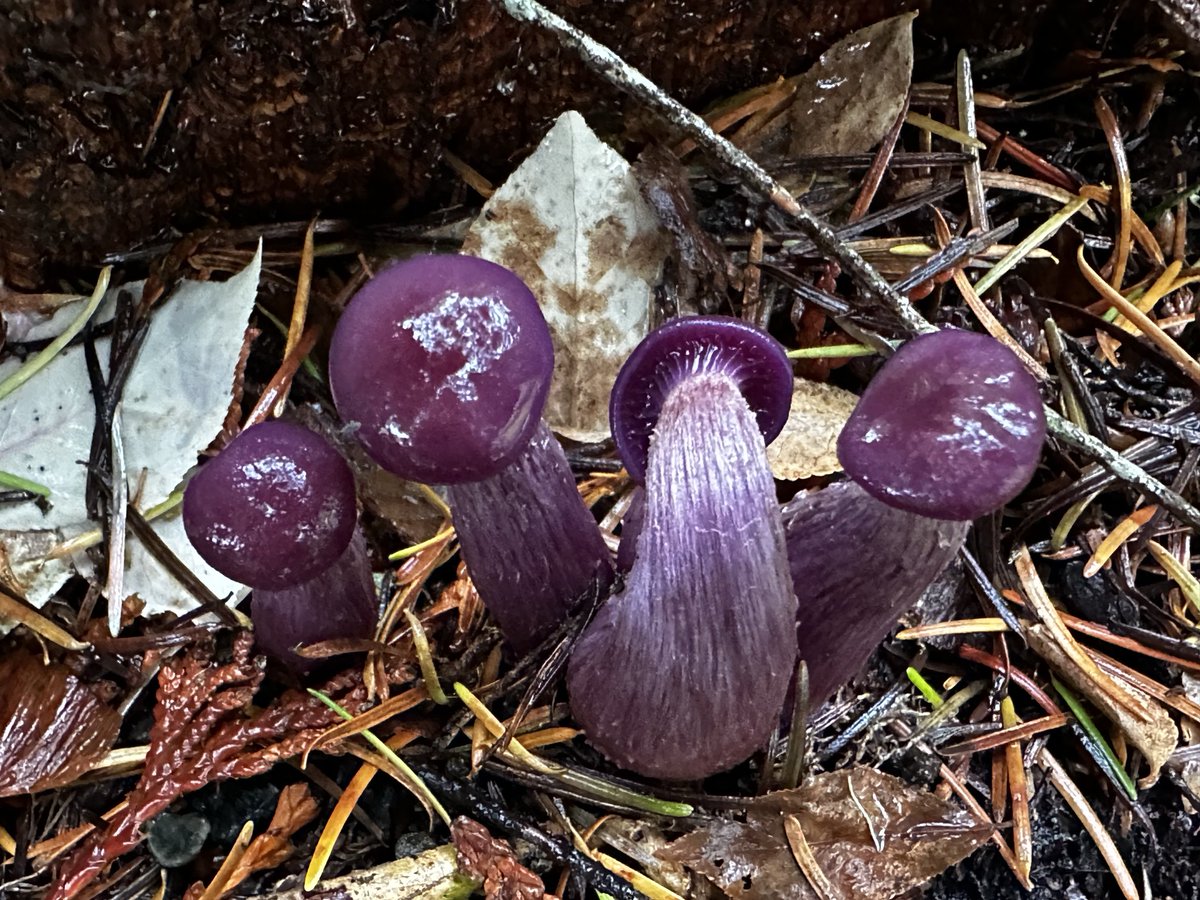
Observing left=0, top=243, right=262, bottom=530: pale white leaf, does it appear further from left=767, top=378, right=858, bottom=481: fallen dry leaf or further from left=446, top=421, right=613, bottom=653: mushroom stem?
left=767, top=378, right=858, bottom=481: fallen dry leaf

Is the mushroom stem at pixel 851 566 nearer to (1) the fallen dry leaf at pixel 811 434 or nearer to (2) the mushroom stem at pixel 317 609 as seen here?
(1) the fallen dry leaf at pixel 811 434

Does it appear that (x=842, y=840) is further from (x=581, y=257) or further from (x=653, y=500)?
(x=581, y=257)

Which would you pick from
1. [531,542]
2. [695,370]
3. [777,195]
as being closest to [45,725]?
[531,542]

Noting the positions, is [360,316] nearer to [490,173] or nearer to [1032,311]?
[490,173]

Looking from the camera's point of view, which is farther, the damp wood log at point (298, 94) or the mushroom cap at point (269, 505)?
the damp wood log at point (298, 94)

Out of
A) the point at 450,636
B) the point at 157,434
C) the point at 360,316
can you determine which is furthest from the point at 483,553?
the point at 157,434

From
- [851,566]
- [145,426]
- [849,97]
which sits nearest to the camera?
[851,566]

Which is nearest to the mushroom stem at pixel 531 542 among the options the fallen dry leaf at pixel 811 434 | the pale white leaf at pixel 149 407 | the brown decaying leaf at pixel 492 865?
the brown decaying leaf at pixel 492 865
